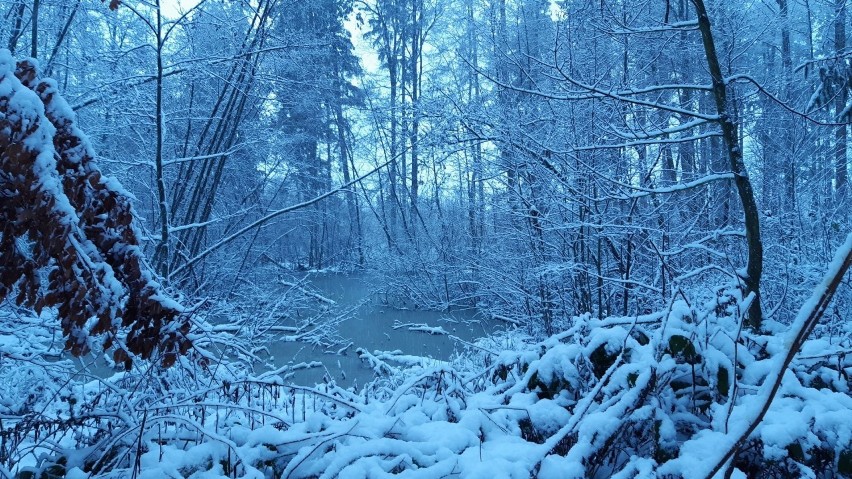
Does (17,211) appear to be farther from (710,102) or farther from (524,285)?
(710,102)

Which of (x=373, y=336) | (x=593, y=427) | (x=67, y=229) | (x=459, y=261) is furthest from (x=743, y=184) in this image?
(x=459, y=261)

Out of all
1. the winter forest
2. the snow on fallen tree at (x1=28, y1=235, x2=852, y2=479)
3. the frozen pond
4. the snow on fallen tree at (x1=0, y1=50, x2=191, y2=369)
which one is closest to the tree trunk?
the winter forest

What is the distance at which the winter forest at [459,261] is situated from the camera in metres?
1.97

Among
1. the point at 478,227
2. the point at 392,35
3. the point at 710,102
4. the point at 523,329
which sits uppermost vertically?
the point at 392,35

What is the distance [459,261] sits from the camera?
12.3m

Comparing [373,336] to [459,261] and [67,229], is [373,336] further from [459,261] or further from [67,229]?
[67,229]

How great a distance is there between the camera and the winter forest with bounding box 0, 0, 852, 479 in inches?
77.4

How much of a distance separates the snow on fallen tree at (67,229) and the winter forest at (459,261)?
0.01 meters

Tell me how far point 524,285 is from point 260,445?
7194 mm

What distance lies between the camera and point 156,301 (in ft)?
6.96

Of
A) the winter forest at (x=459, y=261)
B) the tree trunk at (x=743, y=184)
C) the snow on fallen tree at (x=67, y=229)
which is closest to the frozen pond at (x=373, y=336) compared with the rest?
the winter forest at (x=459, y=261)

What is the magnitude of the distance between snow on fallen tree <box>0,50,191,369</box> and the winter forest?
11 mm

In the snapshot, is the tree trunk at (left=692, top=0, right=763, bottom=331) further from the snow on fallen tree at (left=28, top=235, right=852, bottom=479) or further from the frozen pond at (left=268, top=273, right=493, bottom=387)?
the frozen pond at (left=268, top=273, right=493, bottom=387)

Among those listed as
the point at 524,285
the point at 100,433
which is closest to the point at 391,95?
the point at 524,285
